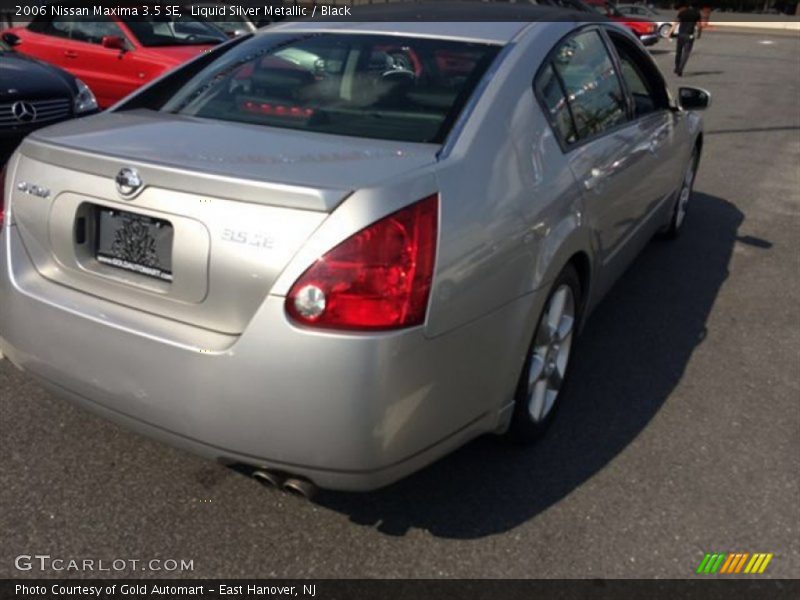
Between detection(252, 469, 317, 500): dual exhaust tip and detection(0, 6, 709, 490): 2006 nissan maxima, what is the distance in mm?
11

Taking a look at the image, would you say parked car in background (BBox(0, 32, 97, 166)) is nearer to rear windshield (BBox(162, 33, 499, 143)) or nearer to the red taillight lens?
rear windshield (BBox(162, 33, 499, 143))

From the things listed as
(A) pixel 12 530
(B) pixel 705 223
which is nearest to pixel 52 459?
(A) pixel 12 530

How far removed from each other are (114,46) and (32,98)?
354 cm

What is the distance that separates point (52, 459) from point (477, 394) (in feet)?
5.31

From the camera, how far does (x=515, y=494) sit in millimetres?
2846

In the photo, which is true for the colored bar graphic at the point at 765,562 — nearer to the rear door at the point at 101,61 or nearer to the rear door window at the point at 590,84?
the rear door window at the point at 590,84

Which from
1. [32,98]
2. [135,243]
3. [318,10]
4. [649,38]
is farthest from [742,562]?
[649,38]

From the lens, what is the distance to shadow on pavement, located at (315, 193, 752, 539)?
2.74 meters

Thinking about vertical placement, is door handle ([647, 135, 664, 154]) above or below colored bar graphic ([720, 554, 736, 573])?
above

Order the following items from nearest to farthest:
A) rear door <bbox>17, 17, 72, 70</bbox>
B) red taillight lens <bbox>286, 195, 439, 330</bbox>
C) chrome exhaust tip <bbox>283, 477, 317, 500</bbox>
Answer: red taillight lens <bbox>286, 195, 439, 330</bbox>, chrome exhaust tip <bbox>283, 477, 317, 500</bbox>, rear door <bbox>17, 17, 72, 70</bbox>

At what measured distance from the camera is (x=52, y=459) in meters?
2.92

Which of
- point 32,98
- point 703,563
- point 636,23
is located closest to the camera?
point 703,563

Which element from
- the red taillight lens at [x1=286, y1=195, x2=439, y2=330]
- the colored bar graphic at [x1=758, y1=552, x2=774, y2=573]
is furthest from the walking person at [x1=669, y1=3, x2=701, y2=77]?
the red taillight lens at [x1=286, y1=195, x2=439, y2=330]

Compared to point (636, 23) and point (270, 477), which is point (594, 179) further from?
point (636, 23)
